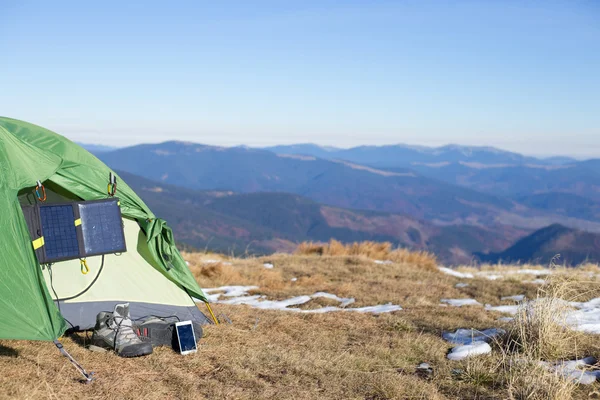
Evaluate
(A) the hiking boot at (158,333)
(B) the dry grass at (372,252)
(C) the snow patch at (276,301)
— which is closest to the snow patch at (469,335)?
(C) the snow patch at (276,301)

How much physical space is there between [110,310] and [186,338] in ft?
6.14

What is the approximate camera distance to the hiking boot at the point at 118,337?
5.94 m

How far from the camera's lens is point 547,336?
5992 mm

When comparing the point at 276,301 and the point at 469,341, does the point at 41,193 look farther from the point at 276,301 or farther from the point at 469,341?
the point at 469,341

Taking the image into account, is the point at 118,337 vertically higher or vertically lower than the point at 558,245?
higher

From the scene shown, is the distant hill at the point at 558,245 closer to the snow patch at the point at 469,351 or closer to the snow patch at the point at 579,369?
the snow patch at the point at 469,351

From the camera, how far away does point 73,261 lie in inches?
291

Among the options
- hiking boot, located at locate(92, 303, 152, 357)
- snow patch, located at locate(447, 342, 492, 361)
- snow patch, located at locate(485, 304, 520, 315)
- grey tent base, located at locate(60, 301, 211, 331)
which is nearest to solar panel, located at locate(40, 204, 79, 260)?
hiking boot, located at locate(92, 303, 152, 357)

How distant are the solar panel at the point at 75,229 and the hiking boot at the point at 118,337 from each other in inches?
31.3

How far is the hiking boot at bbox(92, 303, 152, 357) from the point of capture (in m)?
5.94

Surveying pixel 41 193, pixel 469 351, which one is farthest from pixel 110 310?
pixel 469 351

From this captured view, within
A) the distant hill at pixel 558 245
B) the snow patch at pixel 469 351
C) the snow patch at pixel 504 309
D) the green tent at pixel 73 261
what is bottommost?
the distant hill at pixel 558 245

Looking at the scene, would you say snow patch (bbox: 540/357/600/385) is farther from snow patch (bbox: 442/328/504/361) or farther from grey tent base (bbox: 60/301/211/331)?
grey tent base (bbox: 60/301/211/331)

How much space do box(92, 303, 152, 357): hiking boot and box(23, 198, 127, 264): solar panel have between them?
80cm
